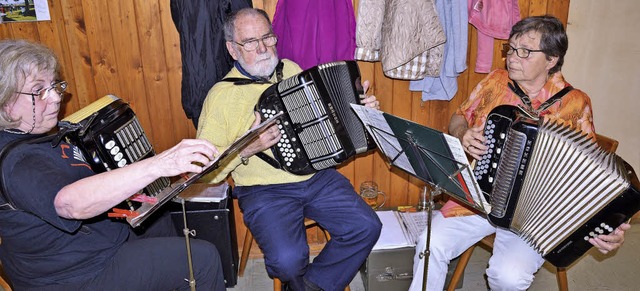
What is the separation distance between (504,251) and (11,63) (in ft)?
6.19

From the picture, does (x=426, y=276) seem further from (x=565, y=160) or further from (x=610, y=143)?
(x=610, y=143)

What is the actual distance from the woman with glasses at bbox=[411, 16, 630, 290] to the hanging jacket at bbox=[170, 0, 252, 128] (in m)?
1.14

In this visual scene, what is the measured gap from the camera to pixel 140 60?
2.44m

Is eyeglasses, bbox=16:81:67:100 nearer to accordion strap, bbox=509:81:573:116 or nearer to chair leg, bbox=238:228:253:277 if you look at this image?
chair leg, bbox=238:228:253:277

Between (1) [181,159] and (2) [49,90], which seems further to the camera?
(2) [49,90]

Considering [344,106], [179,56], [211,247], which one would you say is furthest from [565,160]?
[179,56]

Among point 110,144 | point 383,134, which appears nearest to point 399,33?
point 383,134

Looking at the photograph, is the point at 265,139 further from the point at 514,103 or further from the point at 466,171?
the point at 514,103

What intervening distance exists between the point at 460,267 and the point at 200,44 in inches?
60.9

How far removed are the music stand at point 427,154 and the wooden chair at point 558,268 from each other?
13.6 inches

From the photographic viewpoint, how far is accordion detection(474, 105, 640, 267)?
5.17 feet

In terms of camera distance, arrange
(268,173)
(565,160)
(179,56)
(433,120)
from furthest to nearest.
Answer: (433,120) < (179,56) < (268,173) < (565,160)

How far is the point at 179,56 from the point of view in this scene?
2445 millimetres

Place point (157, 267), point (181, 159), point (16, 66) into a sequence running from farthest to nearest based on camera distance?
point (157, 267), point (16, 66), point (181, 159)
